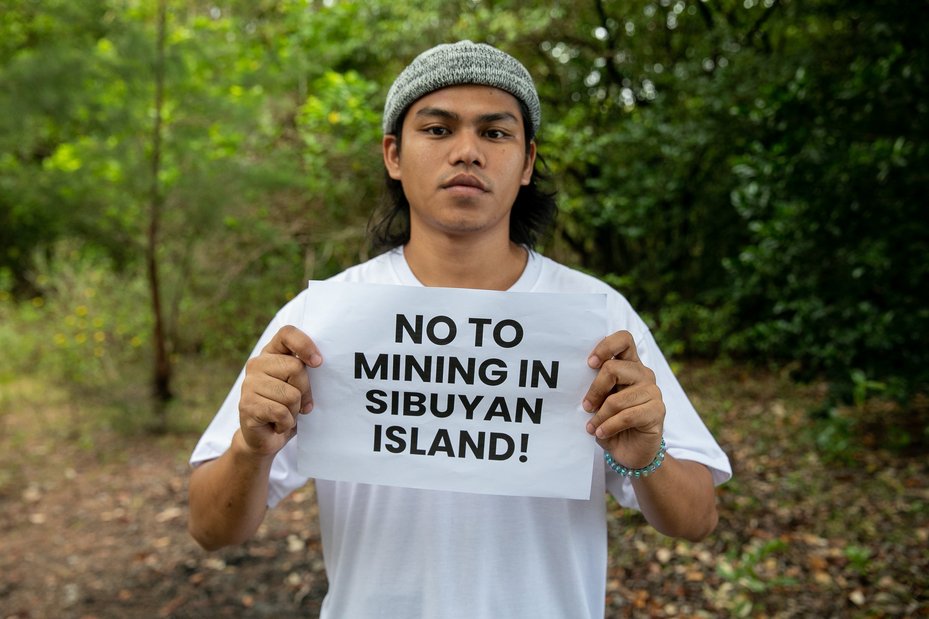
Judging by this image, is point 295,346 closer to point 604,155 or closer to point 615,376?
point 615,376

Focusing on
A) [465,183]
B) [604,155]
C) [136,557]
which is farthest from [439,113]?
[604,155]

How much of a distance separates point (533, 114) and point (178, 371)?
21.0 ft

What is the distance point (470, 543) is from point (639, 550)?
2.72 metres

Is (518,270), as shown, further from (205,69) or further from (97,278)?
(97,278)

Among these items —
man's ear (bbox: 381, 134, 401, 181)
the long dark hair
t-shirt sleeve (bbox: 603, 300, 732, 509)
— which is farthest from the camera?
the long dark hair

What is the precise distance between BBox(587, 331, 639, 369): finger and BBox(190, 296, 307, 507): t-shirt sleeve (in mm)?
636

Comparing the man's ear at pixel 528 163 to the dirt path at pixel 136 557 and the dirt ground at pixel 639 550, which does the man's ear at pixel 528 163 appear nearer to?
the dirt ground at pixel 639 550

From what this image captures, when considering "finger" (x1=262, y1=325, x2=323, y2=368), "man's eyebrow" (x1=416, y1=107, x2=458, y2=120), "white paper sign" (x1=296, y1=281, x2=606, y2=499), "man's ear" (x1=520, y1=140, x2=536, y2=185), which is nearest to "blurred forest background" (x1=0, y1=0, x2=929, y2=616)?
"man's ear" (x1=520, y1=140, x2=536, y2=185)

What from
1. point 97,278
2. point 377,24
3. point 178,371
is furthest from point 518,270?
point 97,278

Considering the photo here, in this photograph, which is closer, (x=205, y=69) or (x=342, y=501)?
(x=342, y=501)

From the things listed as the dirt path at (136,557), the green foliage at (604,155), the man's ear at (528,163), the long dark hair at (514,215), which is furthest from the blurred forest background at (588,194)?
the man's ear at (528,163)

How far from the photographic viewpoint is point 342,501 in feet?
4.74

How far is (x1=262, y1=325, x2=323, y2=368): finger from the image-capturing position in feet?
4.15

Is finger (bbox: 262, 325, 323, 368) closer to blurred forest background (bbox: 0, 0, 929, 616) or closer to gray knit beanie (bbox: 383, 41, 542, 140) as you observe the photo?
gray knit beanie (bbox: 383, 41, 542, 140)
